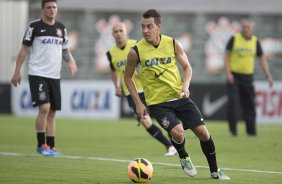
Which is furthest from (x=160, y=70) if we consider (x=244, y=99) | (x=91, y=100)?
(x=91, y=100)

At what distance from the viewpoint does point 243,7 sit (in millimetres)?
34625

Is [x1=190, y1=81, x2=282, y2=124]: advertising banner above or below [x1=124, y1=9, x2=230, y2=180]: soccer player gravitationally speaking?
below

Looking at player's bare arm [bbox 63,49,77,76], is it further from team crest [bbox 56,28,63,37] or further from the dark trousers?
the dark trousers

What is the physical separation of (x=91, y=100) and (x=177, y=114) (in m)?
15.6

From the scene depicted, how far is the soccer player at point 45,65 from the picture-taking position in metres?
14.0

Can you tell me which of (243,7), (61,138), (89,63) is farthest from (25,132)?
(243,7)

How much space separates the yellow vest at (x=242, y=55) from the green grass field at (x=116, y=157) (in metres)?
1.49

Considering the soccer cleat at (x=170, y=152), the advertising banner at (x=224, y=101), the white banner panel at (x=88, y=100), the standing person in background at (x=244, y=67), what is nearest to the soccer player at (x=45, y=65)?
the soccer cleat at (x=170, y=152)

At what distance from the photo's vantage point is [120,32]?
15.4 m

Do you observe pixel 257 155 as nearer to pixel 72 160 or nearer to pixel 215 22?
pixel 72 160

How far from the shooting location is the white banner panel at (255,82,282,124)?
2514cm

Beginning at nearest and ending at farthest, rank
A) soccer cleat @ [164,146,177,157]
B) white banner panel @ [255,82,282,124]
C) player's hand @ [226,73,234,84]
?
soccer cleat @ [164,146,177,157], player's hand @ [226,73,234,84], white banner panel @ [255,82,282,124]

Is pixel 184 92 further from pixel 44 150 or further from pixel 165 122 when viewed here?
pixel 44 150

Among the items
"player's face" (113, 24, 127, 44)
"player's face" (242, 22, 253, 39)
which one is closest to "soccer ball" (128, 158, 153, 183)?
"player's face" (113, 24, 127, 44)
